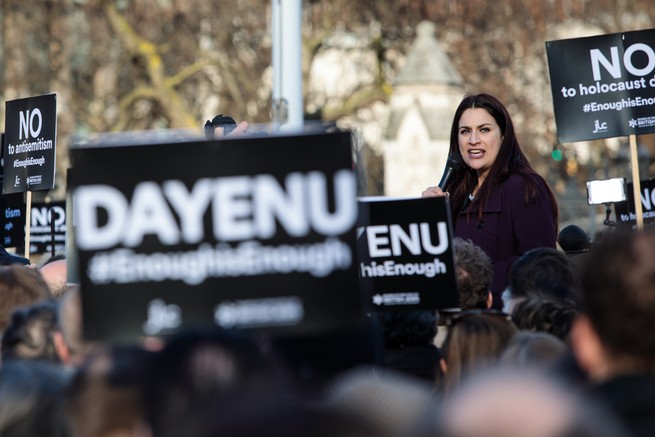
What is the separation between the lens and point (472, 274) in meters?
5.68

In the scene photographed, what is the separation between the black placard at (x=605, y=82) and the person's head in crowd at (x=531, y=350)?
4571 mm

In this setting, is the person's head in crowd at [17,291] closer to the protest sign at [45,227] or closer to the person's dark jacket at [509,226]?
the person's dark jacket at [509,226]

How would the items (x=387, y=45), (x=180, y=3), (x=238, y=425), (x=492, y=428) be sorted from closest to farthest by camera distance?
(x=492, y=428) < (x=238, y=425) < (x=180, y=3) < (x=387, y=45)

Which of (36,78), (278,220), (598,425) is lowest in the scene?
(598,425)

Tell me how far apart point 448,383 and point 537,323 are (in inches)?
15.5

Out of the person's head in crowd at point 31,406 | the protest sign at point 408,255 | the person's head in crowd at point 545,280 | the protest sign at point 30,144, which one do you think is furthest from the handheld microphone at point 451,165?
the protest sign at point 30,144

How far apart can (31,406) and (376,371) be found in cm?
93

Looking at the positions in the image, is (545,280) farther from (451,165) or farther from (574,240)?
(574,240)

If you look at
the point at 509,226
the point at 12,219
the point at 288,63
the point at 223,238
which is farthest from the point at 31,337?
the point at 288,63

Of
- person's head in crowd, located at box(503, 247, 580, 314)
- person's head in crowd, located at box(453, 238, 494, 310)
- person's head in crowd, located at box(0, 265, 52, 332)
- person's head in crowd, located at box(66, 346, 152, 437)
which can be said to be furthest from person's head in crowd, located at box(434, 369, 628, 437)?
person's head in crowd, located at box(453, 238, 494, 310)

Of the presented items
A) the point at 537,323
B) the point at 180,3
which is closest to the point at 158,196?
the point at 537,323

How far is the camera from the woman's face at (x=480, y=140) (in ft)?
21.6

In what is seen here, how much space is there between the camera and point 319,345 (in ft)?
12.3

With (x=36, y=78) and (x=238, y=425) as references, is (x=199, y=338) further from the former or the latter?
(x=36, y=78)
